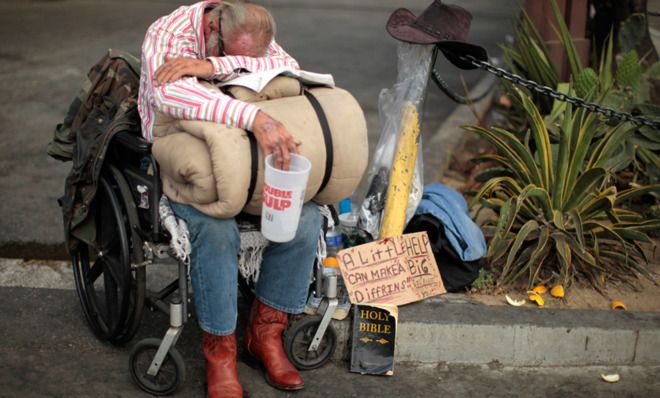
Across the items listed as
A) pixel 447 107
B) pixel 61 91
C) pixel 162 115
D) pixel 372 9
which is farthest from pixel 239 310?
pixel 372 9

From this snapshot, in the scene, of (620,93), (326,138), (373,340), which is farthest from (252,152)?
(620,93)

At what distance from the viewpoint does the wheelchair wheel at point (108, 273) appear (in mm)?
3150

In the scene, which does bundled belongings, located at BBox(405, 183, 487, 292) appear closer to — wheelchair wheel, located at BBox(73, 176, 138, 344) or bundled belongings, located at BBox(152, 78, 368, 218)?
bundled belongings, located at BBox(152, 78, 368, 218)

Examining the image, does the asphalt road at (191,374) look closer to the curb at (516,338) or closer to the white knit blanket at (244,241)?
the curb at (516,338)

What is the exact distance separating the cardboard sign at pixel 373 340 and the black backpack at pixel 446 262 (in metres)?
0.40

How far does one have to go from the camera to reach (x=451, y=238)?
3.72m

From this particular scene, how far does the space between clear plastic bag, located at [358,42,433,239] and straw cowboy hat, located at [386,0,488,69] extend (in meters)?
0.09

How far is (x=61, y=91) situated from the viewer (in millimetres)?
6496

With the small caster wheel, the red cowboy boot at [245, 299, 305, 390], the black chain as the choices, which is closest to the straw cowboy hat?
the black chain

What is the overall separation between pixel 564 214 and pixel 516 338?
639 mm

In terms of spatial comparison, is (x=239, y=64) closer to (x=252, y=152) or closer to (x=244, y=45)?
(x=244, y=45)

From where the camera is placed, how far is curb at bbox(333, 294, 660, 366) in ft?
11.7

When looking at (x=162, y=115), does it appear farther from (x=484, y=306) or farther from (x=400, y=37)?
(x=484, y=306)

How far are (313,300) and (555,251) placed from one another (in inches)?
46.8
